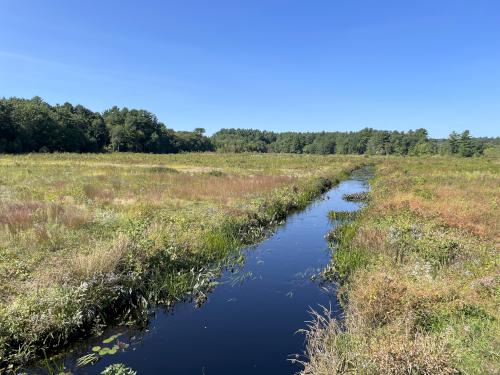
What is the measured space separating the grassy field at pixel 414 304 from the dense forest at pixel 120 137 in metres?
72.2

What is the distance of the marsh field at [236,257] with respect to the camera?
596 centimetres

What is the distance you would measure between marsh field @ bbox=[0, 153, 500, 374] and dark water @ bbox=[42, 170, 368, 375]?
1.64ft

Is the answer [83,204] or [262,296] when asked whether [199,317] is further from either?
[83,204]

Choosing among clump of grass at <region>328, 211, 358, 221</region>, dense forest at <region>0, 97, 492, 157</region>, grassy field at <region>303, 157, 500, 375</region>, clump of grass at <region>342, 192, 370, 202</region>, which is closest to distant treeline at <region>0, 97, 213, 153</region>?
dense forest at <region>0, 97, 492, 157</region>

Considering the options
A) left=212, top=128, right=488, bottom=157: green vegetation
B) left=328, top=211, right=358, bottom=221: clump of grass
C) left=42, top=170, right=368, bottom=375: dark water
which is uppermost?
left=212, top=128, right=488, bottom=157: green vegetation

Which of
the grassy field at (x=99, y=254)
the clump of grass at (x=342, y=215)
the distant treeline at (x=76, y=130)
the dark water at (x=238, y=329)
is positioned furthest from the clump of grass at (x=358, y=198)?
the distant treeline at (x=76, y=130)

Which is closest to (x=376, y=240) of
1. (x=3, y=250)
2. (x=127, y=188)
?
(x=3, y=250)

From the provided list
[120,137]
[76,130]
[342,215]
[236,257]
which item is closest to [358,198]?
[342,215]

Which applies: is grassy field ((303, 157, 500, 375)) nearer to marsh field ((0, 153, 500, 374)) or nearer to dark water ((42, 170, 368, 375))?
marsh field ((0, 153, 500, 374))

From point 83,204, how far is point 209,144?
5848 inches

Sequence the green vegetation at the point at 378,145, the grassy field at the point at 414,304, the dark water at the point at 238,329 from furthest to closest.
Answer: the green vegetation at the point at 378,145, the dark water at the point at 238,329, the grassy field at the point at 414,304

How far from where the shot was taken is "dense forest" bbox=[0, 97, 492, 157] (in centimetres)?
7038

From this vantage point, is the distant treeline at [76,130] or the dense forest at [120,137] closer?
the distant treeline at [76,130]

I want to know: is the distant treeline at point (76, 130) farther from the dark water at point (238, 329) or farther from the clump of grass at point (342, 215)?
the dark water at point (238, 329)
